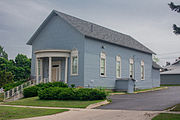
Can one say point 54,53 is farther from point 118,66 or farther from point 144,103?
point 144,103

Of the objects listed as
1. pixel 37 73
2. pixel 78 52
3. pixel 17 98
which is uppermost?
pixel 78 52

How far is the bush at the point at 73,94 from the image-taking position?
21.2 m

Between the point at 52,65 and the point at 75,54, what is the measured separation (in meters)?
3.66

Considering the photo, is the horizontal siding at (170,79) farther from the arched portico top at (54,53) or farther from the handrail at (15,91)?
the handrail at (15,91)

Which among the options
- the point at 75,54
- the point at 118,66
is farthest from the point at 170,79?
the point at 75,54

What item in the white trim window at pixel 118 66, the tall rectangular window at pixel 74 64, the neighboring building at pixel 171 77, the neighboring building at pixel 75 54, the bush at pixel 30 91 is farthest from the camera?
the neighboring building at pixel 171 77

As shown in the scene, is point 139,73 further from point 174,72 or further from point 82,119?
point 82,119

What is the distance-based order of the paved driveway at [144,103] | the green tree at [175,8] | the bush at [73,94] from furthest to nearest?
the bush at [73,94]
the paved driveway at [144,103]
the green tree at [175,8]

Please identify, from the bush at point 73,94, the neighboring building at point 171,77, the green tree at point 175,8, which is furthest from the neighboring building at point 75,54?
the neighboring building at point 171,77

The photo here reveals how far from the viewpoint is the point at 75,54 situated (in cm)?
2892

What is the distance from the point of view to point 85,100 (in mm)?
21250

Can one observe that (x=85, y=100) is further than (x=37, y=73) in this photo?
No

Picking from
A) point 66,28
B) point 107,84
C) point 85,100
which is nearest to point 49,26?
point 66,28

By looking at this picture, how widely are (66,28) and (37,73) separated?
19.8 feet
